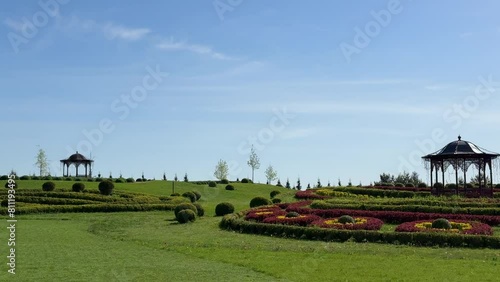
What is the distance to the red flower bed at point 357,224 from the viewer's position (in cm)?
2272

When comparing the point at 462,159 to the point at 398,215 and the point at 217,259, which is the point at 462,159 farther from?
the point at 217,259

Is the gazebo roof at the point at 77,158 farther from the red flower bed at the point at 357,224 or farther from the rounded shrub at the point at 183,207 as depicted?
the red flower bed at the point at 357,224

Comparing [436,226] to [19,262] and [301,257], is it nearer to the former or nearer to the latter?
[301,257]

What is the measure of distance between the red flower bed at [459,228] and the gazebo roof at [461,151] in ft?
43.5

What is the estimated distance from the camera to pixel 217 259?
16.7m

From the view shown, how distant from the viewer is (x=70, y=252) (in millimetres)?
17812

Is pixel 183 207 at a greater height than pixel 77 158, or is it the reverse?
pixel 77 158

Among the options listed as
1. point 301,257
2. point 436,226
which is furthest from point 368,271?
point 436,226

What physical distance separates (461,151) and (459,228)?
15.3 meters

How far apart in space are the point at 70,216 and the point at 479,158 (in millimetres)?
25685

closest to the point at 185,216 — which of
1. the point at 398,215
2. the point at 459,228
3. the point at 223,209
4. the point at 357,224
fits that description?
the point at 223,209

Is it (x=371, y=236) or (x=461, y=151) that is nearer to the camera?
(x=371, y=236)

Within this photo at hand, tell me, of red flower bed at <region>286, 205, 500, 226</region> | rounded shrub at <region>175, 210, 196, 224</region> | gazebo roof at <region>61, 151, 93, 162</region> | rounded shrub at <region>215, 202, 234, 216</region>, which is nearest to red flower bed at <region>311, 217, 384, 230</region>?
red flower bed at <region>286, 205, 500, 226</region>

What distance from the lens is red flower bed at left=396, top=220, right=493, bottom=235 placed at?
21156mm
